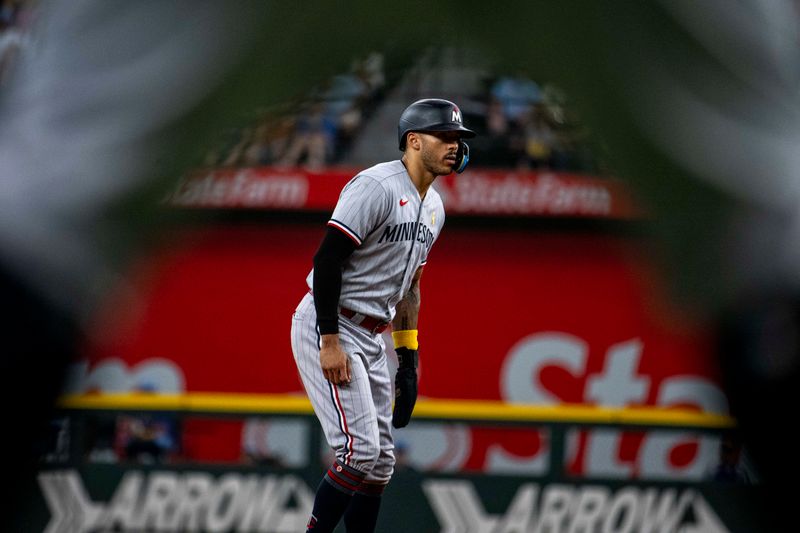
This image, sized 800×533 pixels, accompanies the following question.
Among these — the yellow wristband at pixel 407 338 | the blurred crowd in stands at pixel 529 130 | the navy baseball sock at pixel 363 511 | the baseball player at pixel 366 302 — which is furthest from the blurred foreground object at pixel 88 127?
the yellow wristband at pixel 407 338

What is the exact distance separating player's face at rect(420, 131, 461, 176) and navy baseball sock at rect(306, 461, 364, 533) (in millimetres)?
849

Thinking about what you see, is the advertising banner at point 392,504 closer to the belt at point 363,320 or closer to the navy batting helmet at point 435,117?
the belt at point 363,320

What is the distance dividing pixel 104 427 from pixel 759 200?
413 cm

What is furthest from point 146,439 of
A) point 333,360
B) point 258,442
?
point 333,360

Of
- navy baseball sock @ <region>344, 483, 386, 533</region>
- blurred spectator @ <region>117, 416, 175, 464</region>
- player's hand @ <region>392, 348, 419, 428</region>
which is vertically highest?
player's hand @ <region>392, 348, 419, 428</region>

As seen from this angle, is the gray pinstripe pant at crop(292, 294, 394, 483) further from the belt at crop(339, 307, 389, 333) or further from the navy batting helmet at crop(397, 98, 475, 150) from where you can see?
the navy batting helmet at crop(397, 98, 475, 150)

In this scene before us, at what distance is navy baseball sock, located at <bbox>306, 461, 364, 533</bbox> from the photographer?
109 inches

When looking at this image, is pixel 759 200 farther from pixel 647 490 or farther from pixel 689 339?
pixel 647 490

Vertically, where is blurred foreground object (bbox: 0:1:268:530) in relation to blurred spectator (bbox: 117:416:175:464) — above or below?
above

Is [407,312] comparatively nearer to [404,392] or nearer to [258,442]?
[404,392]

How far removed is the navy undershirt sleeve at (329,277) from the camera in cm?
270

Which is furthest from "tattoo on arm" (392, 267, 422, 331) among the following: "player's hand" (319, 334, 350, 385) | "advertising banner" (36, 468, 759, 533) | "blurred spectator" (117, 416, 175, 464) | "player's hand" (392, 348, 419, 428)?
"blurred spectator" (117, 416, 175, 464)

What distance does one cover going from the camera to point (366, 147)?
24.3ft

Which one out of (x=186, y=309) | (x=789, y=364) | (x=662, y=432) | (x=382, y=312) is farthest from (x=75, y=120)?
(x=186, y=309)
